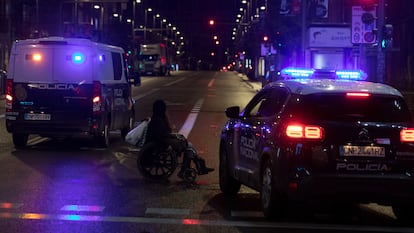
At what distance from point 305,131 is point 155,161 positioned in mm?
3591

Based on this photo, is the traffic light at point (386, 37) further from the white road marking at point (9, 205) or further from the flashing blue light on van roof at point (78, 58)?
the white road marking at point (9, 205)

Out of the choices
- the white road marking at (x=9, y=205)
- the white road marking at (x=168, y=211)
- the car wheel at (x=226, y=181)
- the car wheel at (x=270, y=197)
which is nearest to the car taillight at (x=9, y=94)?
the white road marking at (x=9, y=205)

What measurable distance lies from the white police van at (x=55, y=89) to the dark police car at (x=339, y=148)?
635cm

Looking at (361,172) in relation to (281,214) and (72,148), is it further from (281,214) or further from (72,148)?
(72,148)

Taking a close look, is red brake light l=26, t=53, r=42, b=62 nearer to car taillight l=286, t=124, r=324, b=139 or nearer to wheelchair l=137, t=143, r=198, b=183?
wheelchair l=137, t=143, r=198, b=183

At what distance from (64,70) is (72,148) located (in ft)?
5.44

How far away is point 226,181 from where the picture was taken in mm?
8953

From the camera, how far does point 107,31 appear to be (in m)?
88.1

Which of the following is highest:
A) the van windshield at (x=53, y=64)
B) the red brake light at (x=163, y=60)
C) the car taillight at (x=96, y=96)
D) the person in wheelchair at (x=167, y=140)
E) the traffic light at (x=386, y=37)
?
the red brake light at (x=163, y=60)

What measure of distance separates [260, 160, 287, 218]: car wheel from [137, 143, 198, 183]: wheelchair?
8.10 feet

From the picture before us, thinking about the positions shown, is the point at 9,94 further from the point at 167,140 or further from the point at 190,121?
the point at 190,121

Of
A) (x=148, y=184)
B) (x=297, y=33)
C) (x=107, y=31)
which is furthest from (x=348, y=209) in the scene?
(x=107, y=31)

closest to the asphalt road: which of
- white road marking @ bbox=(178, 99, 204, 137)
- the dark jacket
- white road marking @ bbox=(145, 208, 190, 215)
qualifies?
white road marking @ bbox=(145, 208, 190, 215)

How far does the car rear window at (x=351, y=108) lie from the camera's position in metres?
7.00
